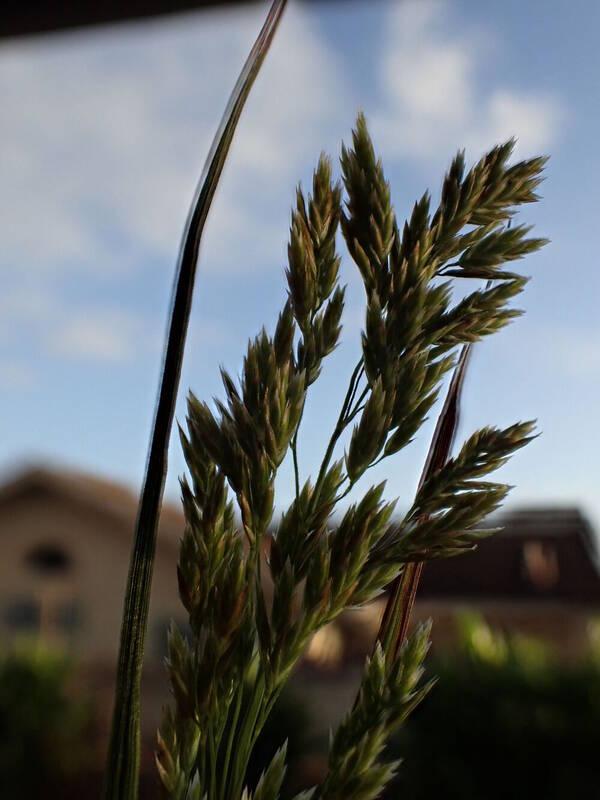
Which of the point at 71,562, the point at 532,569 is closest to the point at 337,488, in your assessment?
the point at 71,562

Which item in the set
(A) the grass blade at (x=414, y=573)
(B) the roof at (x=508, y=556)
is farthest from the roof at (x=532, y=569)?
(A) the grass blade at (x=414, y=573)

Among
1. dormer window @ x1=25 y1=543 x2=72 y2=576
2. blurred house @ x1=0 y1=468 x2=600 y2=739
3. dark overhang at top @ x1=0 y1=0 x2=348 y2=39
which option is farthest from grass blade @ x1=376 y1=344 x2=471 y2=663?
dormer window @ x1=25 y1=543 x2=72 y2=576

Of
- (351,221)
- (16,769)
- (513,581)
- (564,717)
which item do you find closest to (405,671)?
(351,221)

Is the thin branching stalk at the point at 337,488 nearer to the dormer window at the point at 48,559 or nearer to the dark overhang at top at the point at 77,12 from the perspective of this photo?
the dark overhang at top at the point at 77,12

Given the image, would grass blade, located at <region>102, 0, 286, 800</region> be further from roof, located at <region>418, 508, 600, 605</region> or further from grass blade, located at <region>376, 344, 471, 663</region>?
roof, located at <region>418, 508, 600, 605</region>

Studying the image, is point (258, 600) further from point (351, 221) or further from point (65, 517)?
point (65, 517)
